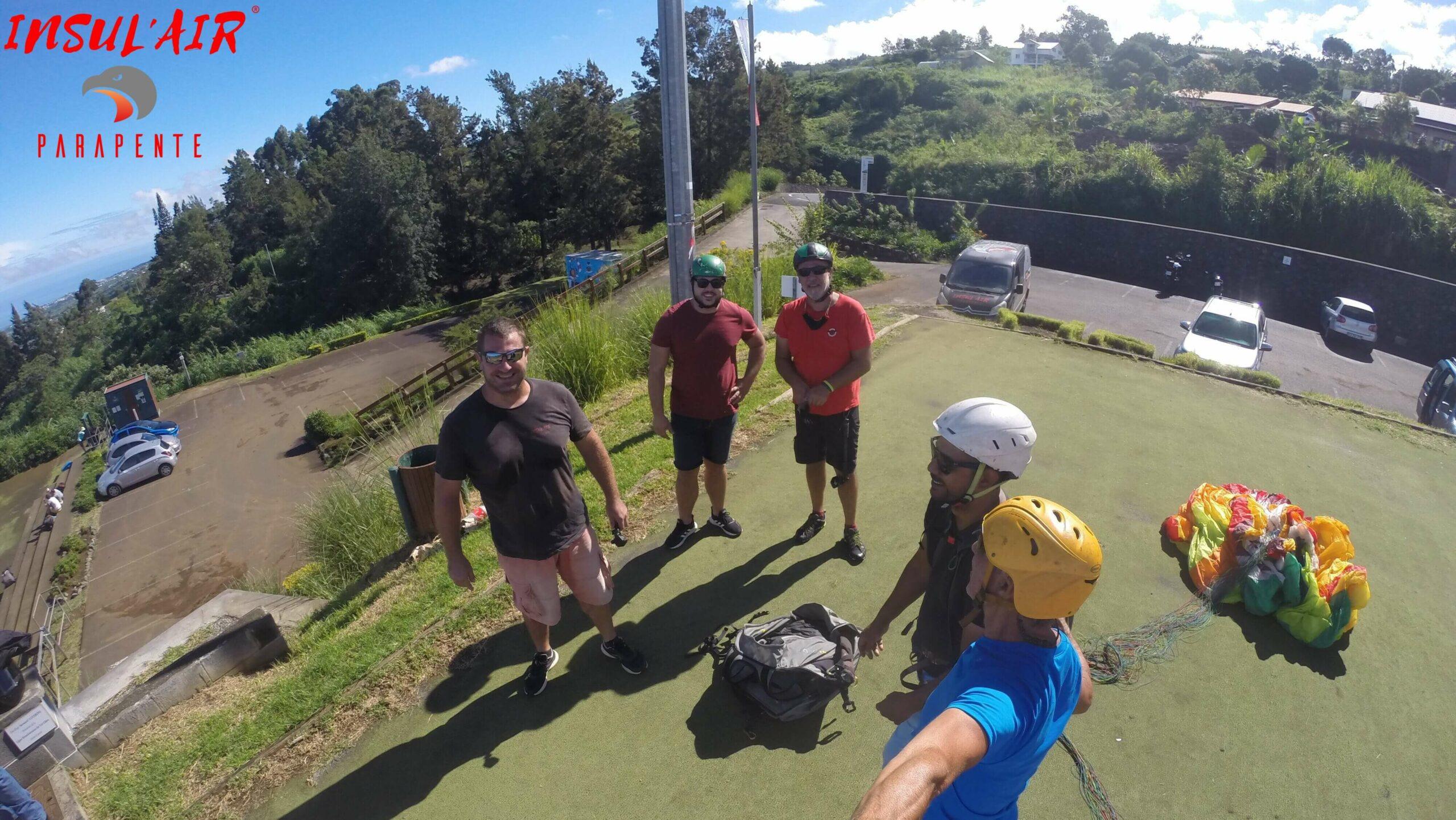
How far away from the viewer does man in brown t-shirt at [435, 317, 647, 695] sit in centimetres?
286

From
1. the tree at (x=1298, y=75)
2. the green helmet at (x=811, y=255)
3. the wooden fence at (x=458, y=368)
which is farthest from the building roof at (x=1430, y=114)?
the green helmet at (x=811, y=255)

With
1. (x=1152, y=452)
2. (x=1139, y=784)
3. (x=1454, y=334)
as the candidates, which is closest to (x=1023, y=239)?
(x=1454, y=334)

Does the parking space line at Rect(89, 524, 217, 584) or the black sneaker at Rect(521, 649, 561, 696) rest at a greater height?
the black sneaker at Rect(521, 649, 561, 696)

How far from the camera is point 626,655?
A: 3.54 m

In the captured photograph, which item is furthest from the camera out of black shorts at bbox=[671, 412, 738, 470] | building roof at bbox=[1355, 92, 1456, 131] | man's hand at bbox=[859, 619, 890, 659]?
building roof at bbox=[1355, 92, 1456, 131]

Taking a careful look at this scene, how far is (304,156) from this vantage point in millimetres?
89562

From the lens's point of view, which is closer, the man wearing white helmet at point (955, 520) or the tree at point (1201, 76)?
the man wearing white helmet at point (955, 520)

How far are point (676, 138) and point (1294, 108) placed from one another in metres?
54.5

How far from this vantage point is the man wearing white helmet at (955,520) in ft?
7.32

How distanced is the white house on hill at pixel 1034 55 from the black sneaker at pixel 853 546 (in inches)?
3836

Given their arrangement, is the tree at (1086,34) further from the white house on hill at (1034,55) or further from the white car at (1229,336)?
the white car at (1229,336)

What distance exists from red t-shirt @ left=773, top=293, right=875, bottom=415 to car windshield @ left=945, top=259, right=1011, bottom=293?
11884mm

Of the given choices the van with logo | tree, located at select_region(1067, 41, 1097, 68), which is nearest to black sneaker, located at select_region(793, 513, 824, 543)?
Result: the van with logo

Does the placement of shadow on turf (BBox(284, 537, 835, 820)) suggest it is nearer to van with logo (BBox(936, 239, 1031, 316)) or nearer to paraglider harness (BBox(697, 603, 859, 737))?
paraglider harness (BBox(697, 603, 859, 737))
